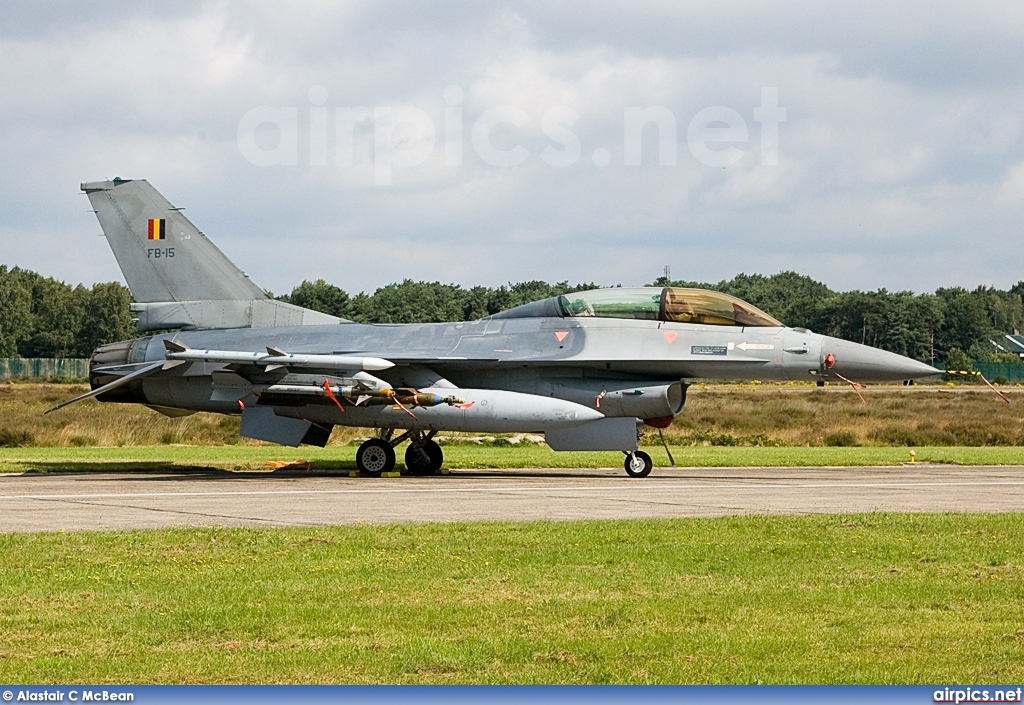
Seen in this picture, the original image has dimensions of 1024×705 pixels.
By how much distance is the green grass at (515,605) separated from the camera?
6.94 m

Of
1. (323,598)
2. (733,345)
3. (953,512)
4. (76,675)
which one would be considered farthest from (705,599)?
(733,345)

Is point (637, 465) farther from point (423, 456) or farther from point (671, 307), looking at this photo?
point (423, 456)

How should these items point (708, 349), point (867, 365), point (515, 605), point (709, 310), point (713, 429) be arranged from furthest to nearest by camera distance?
1. point (713, 429)
2. point (709, 310)
3. point (708, 349)
4. point (867, 365)
5. point (515, 605)

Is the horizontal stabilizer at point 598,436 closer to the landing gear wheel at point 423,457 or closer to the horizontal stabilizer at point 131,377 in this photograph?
the landing gear wheel at point 423,457

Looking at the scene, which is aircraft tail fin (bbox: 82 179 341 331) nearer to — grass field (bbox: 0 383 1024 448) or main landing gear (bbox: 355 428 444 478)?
main landing gear (bbox: 355 428 444 478)

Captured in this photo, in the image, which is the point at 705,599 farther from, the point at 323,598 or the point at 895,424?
the point at 895,424

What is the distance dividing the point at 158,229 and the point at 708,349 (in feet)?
34.9

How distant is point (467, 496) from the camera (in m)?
17.5

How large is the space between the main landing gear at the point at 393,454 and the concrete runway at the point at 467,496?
55 centimetres

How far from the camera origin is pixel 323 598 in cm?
884

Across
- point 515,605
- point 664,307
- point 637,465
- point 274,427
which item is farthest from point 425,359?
point 515,605

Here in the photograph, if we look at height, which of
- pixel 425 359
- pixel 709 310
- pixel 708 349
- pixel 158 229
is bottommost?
pixel 425 359

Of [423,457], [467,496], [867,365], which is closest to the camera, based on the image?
[467,496]

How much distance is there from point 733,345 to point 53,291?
102462 mm
